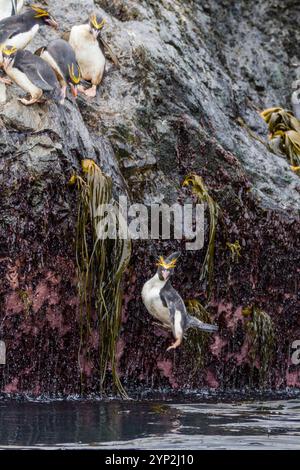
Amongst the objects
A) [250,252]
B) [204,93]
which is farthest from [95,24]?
[250,252]

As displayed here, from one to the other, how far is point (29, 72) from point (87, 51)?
1.09 meters

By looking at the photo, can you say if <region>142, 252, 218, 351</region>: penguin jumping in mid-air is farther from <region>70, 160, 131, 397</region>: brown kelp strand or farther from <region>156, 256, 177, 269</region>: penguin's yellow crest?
<region>70, 160, 131, 397</region>: brown kelp strand

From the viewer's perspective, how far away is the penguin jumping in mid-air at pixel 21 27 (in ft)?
31.8

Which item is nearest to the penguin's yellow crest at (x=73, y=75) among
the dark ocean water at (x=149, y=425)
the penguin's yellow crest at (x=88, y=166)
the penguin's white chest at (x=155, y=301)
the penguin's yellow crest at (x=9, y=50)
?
the penguin's yellow crest at (x=9, y=50)

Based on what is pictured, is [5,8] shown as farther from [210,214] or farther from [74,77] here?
[210,214]

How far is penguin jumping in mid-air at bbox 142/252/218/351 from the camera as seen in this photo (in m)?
9.15

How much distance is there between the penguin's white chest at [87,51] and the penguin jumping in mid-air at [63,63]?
44 cm

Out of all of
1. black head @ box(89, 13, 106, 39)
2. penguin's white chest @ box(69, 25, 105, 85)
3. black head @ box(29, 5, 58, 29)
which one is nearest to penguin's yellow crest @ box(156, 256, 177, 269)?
penguin's white chest @ box(69, 25, 105, 85)

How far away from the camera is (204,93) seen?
11422 millimetres

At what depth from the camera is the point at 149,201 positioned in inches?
397

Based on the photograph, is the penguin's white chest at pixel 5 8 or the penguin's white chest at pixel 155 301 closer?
the penguin's white chest at pixel 155 301

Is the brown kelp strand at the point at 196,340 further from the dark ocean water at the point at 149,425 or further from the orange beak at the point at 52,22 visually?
the orange beak at the point at 52,22

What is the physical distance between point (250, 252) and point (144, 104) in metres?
1.71
